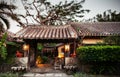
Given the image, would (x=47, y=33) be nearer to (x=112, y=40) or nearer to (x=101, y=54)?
(x=101, y=54)

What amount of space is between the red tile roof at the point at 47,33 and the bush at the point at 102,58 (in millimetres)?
1709

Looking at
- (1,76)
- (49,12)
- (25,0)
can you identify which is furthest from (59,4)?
(1,76)

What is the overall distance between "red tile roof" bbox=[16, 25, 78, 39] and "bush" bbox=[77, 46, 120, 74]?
171cm

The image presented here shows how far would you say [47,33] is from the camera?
1711cm

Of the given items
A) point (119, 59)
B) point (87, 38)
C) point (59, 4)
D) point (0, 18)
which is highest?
point (59, 4)

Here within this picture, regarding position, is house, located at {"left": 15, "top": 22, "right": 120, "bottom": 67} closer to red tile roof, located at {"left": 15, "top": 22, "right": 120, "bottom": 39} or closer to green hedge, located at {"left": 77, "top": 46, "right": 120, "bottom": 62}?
red tile roof, located at {"left": 15, "top": 22, "right": 120, "bottom": 39}

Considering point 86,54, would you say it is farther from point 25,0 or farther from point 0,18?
point 25,0

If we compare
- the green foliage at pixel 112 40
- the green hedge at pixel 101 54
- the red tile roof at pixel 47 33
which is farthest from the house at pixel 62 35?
the green hedge at pixel 101 54

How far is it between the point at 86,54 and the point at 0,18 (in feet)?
26.1

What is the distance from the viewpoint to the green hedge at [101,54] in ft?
45.7

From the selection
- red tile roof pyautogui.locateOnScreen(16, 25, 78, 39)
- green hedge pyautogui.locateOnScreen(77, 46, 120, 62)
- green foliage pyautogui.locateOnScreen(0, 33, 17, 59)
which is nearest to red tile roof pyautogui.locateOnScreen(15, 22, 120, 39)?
red tile roof pyautogui.locateOnScreen(16, 25, 78, 39)

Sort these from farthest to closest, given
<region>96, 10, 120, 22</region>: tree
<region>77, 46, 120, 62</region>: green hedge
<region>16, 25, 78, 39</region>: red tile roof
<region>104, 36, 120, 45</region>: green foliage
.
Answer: <region>96, 10, 120, 22</region>: tree, <region>104, 36, 120, 45</region>: green foliage, <region>16, 25, 78, 39</region>: red tile roof, <region>77, 46, 120, 62</region>: green hedge

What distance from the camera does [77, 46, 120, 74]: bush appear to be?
13961 mm

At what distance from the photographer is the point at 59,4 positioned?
31609 millimetres
